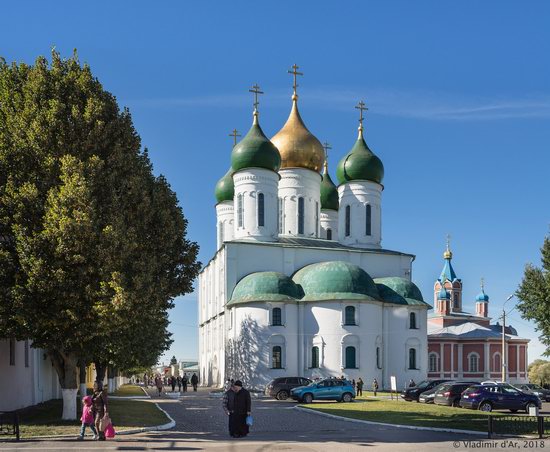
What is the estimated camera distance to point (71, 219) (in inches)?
776

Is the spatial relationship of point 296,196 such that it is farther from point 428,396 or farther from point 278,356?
point 428,396

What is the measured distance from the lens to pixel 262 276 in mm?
50812

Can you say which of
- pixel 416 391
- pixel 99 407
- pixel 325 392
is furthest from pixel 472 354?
pixel 99 407

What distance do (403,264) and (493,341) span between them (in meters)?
24.5

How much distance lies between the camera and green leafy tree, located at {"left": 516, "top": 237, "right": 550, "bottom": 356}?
3088 centimetres

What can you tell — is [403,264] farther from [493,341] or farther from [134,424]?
[134,424]

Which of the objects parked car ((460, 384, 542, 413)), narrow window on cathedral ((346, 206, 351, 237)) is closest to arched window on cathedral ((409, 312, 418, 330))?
narrow window on cathedral ((346, 206, 351, 237))

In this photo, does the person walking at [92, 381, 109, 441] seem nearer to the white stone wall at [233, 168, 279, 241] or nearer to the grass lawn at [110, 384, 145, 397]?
the grass lawn at [110, 384, 145, 397]

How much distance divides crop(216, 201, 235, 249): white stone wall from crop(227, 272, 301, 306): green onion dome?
15625 millimetres

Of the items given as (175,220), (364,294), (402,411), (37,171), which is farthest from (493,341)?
(37,171)

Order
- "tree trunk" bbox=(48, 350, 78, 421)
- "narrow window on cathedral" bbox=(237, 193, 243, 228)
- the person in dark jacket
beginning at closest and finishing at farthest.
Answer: the person in dark jacket → "tree trunk" bbox=(48, 350, 78, 421) → "narrow window on cathedral" bbox=(237, 193, 243, 228)

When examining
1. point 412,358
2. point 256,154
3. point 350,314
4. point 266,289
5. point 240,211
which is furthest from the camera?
point 240,211

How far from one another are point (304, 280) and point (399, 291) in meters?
7.15

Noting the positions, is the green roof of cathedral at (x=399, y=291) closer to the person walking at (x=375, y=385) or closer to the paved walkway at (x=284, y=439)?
the person walking at (x=375, y=385)
